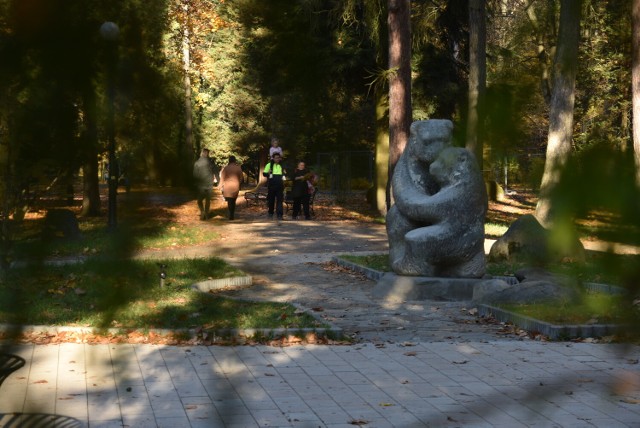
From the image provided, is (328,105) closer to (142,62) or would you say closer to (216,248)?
(142,62)

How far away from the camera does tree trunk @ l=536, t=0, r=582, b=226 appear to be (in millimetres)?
863

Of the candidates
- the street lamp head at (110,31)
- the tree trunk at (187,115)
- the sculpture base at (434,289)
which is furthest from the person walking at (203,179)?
the sculpture base at (434,289)

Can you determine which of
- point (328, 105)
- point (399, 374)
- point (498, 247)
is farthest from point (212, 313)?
point (498, 247)

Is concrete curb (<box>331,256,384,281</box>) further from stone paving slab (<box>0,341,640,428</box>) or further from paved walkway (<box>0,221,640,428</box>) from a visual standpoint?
stone paving slab (<box>0,341,640,428</box>)

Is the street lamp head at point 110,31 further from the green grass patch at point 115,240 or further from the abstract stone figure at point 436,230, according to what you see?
the abstract stone figure at point 436,230

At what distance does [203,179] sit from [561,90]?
1.18 ft

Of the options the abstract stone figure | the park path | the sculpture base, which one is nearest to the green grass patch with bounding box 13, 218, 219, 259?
the park path

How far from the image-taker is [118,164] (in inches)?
34.1

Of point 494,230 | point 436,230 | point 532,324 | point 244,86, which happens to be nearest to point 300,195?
point 494,230

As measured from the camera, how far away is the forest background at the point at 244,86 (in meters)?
0.85

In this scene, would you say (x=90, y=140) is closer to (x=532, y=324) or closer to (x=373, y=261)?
(x=532, y=324)

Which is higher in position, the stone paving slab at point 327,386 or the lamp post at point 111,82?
the lamp post at point 111,82

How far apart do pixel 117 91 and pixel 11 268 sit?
248mm

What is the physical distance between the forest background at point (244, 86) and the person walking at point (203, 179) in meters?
0.01
